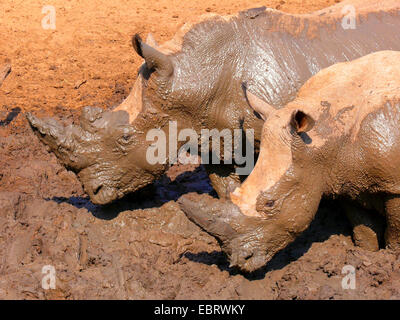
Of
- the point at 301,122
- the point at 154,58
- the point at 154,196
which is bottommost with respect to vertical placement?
the point at 154,196

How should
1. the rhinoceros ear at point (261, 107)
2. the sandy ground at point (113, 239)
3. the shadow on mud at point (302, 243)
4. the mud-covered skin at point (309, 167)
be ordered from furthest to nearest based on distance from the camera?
1. the shadow on mud at point (302, 243)
2. the sandy ground at point (113, 239)
3. the rhinoceros ear at point (261, 107)
4. the mud-covered skin at point (309, 167)

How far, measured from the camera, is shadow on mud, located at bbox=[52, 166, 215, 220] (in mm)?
7695

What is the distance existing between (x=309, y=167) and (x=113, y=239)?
95.8 inches

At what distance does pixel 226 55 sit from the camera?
707 cm

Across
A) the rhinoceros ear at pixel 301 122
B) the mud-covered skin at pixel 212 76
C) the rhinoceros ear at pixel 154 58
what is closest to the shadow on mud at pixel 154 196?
the mud-covered skin at pixel 212 76

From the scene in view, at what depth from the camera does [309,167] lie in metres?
5.84

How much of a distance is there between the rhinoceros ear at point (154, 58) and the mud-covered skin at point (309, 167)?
1.33 metres

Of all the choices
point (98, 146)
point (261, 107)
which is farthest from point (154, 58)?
point (261, 107)

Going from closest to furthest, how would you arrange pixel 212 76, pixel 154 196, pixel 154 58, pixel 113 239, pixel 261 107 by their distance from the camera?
pixel 261 107, pixel 154 58, pixel 212 76, pixel 113 239, pixel 154 196

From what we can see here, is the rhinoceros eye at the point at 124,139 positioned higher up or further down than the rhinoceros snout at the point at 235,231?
higher up

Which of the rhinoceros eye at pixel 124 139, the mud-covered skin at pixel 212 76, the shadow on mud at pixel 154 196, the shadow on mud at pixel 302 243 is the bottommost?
the shadow on mud at pixel 302 243

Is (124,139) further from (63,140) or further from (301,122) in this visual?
(301,122)

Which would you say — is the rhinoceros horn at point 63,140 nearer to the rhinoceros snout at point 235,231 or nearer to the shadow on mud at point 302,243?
the shadow on mud at point 302,243

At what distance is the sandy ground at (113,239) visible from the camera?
20.9ft
